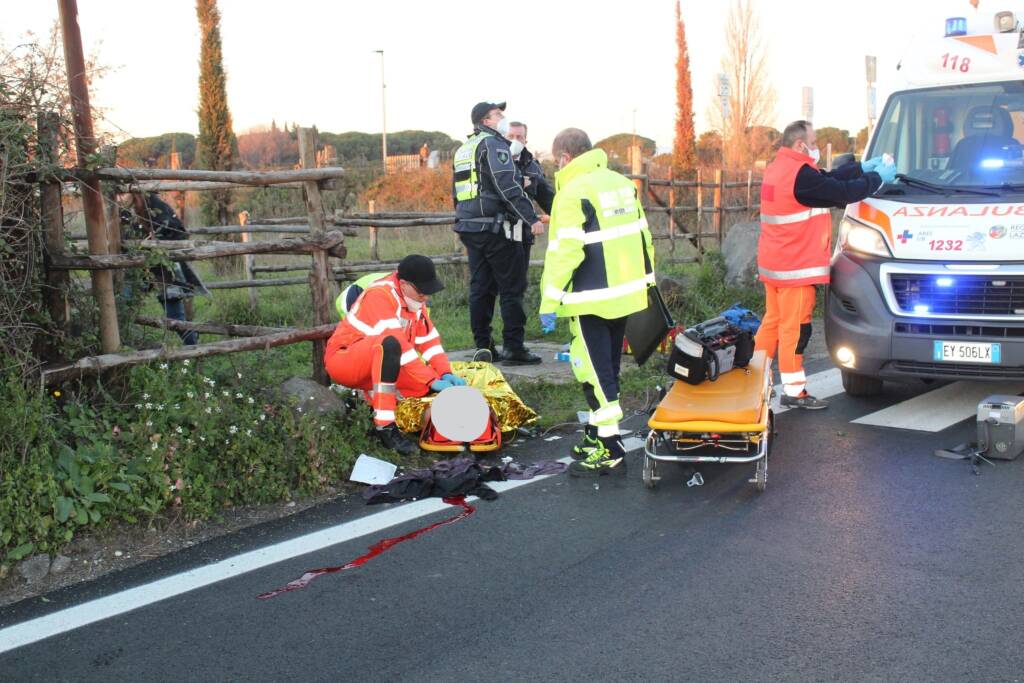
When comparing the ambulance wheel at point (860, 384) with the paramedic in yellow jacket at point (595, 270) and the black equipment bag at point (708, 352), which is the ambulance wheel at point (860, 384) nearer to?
the black equipment bag at point (708, 352)

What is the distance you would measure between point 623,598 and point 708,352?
7.20 ft

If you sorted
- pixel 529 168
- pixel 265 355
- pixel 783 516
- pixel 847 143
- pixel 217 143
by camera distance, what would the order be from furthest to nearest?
1. pixel 847 143
2. pixel 217 143
3. pixel 529 168
4. pixel 265 355
5. pixel 783 516

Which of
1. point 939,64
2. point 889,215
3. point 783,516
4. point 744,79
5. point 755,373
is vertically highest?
point 744,79

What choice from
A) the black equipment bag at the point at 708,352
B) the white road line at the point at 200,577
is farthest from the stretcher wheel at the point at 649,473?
the white road line at the point at 200,577

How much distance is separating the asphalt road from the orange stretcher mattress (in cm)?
36

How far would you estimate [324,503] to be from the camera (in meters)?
5.05

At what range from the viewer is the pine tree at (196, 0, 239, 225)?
21266 mm

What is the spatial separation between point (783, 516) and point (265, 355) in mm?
3459

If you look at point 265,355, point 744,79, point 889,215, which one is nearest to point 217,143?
point 265,355

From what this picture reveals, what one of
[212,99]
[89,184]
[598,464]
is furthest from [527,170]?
[212,99]

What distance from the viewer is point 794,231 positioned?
6758mm

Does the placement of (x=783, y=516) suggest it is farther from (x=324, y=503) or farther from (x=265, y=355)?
(x=265, y=355)

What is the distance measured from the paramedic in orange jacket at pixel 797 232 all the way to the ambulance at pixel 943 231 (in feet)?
0.57

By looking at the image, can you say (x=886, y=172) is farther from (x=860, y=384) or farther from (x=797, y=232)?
(x=860, y=384)
